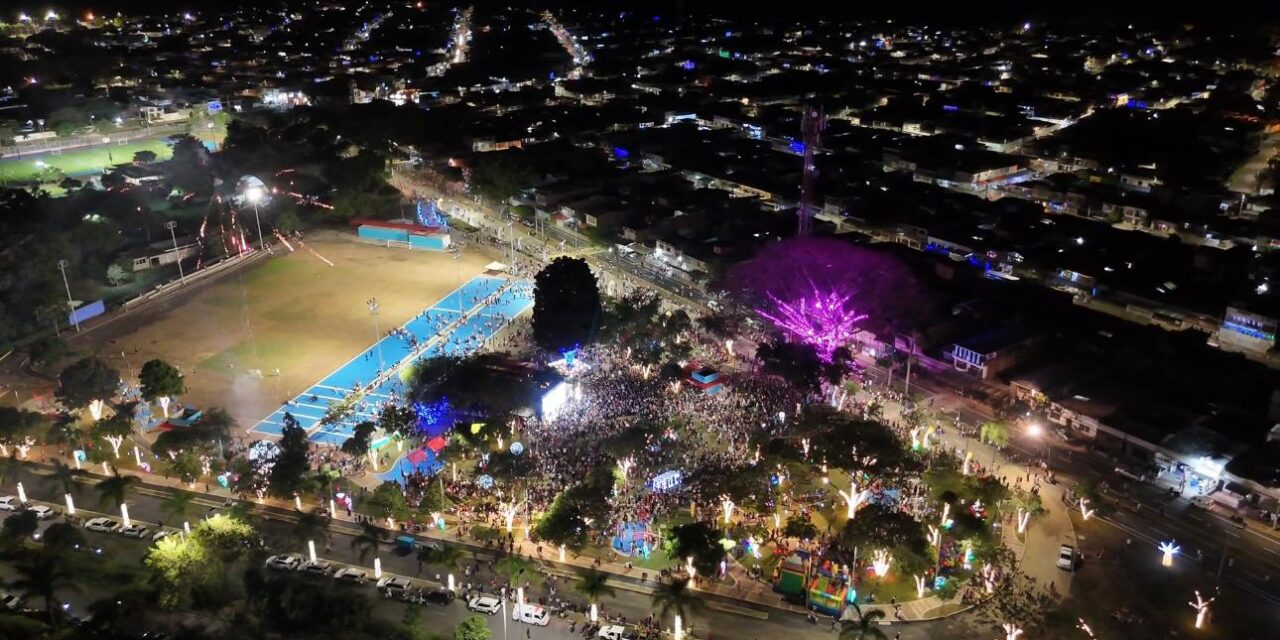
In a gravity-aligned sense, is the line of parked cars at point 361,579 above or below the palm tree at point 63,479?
below

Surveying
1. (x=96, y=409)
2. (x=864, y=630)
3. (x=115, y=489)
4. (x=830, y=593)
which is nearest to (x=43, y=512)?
(x=115, y=489)

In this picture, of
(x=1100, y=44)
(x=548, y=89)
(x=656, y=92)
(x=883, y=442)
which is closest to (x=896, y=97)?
(x=656, y=92)

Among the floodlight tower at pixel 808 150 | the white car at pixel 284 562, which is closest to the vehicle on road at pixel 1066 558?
the white car at pixel 284 562

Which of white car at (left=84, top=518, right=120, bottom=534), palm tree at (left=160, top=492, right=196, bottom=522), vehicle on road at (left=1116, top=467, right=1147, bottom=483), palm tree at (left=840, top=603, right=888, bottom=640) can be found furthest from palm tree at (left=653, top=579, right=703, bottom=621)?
white car at (left=84, top=518, right=120, bottom=534)

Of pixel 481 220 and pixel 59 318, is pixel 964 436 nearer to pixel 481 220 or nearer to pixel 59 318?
pixel 481 220

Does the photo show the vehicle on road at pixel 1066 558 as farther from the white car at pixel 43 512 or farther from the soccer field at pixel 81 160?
the soccer field at pixel 81 160

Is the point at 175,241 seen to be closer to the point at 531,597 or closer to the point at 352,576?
the point at 352,576
